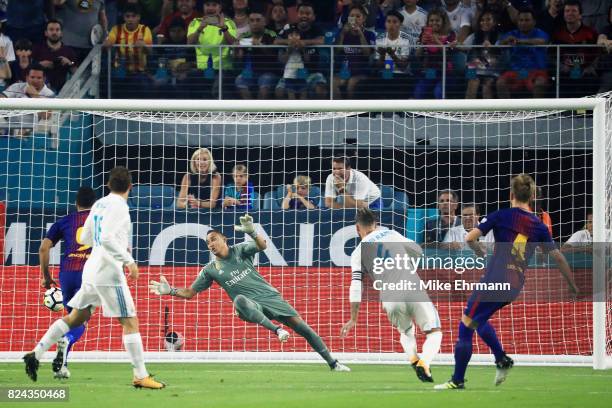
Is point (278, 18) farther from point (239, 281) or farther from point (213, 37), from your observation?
point (239, 281)

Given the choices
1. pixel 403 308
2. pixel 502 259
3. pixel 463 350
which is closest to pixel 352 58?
pixel 403 308

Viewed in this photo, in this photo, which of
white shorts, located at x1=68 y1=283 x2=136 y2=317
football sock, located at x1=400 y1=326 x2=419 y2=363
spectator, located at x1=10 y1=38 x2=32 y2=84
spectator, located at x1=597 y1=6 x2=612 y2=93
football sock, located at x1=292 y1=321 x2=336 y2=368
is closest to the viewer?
white shorts, located at x1=68 y1=283 x2=136 y2=317

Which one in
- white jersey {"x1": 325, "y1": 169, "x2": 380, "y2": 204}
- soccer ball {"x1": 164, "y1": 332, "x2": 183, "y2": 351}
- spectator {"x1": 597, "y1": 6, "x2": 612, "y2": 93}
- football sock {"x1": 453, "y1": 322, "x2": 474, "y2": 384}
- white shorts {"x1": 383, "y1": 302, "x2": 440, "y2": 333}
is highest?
spectator {"x1": 597, "y1": 6, "x2": 612, "y2": 93}

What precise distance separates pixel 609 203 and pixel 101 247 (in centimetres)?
565

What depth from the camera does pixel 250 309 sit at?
12367 mm

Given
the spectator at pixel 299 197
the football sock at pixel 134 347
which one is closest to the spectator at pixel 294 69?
the spectator at pixel 299 197

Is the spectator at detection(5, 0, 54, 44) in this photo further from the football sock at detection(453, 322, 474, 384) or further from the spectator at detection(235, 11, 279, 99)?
the football sock at detection(453, 322, 474, 384)

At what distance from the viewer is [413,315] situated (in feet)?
36.6

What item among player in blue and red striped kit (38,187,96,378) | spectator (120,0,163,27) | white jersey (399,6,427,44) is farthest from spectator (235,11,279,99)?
player in blue and red striped kit (38,187,96,378)

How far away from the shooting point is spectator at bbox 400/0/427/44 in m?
17.7

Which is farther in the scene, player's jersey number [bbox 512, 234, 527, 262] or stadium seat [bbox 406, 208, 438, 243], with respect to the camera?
stadium seat [bbox 406, 208, 438, 243]

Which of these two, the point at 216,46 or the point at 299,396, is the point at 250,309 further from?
the point at 216,46

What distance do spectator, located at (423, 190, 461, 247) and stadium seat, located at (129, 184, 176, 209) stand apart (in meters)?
3.08

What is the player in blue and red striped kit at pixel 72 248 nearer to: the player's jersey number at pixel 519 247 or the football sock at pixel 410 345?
the football sock at pixel 410 345
